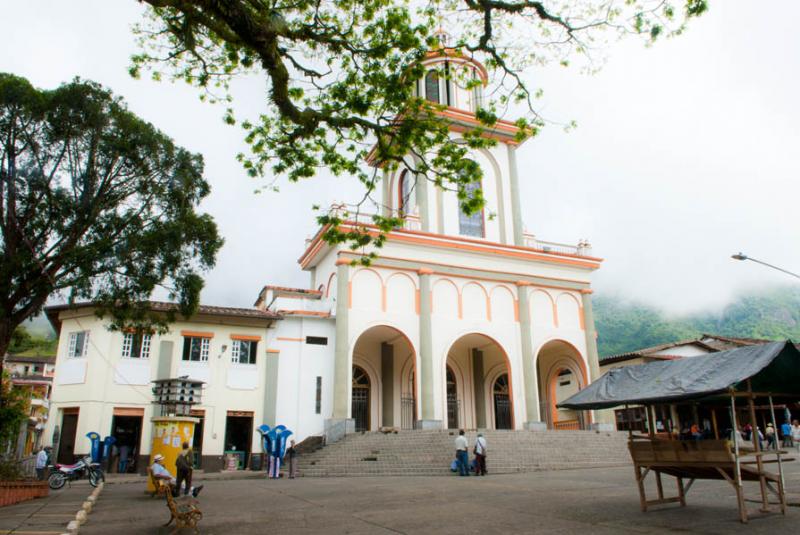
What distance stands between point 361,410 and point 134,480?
9.80m

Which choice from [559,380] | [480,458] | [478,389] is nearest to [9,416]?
[480,458]

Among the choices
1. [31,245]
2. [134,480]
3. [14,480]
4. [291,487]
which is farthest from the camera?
[134,480]

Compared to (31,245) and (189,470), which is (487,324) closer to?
(189,470)

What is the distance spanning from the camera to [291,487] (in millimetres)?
13672

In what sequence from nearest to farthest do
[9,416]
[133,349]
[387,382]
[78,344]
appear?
[9,416]
[133,349]
[78,344]
[387,382]

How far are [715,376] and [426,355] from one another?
1671 cm

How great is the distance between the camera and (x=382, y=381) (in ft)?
85.5

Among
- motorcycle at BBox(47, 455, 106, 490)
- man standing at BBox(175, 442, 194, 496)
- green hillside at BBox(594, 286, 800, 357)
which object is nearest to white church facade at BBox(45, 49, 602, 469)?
motorcycle at BBox(47, 455, 106, 490)

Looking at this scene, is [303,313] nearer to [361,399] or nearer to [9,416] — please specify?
[361,399]

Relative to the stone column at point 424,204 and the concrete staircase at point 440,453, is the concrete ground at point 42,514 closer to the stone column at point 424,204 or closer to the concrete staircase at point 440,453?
the concrete staircase at point 440,453

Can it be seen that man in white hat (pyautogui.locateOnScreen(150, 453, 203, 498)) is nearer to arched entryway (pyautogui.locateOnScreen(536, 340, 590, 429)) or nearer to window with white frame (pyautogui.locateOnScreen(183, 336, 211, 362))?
window with white frame (pyautogui.locateOnScreen(183, 336, 211, 362))

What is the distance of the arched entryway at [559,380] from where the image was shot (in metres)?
26.8

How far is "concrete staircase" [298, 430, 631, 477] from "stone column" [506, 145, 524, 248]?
29.9 ft

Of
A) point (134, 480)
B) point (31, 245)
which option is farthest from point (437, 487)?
point (134, 480)
